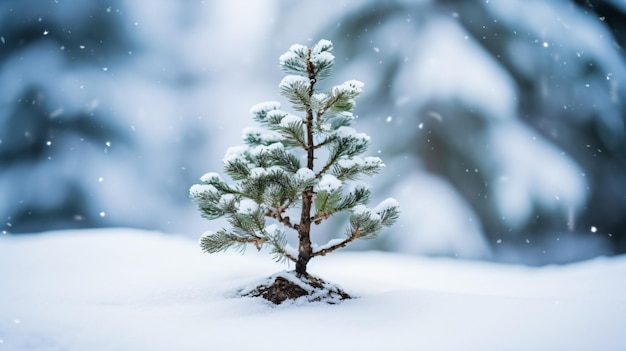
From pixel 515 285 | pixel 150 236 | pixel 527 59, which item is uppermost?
pixel 527 59

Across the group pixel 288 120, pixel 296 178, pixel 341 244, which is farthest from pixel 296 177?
pixel 341 244

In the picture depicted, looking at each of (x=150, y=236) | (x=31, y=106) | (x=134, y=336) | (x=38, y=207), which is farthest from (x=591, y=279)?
(x=31, y=106)

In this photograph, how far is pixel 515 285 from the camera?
2775 millimetres

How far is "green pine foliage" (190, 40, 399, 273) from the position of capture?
1876mm

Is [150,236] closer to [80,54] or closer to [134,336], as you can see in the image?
[80,54]

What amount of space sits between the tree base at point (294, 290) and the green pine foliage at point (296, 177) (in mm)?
85

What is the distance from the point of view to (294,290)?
6.16 feet

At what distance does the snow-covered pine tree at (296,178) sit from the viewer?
1.88 metres

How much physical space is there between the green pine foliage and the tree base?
0.08 metres

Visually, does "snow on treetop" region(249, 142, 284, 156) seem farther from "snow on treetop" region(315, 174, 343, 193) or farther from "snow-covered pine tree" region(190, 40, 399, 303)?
"snow on treetop" region(315, 174, 343, 193)

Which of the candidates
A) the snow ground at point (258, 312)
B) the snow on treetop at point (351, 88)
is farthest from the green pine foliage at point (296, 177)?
the snow ground at point (258, 312)

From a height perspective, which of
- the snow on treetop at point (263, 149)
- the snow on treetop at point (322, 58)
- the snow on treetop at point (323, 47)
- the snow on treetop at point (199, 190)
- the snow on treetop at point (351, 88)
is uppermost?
the snow on treetop at point (323, 47)

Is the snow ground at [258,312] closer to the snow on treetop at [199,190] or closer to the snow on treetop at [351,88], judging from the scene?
the snow on treetop at [199,190]

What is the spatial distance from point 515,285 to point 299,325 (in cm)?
170
